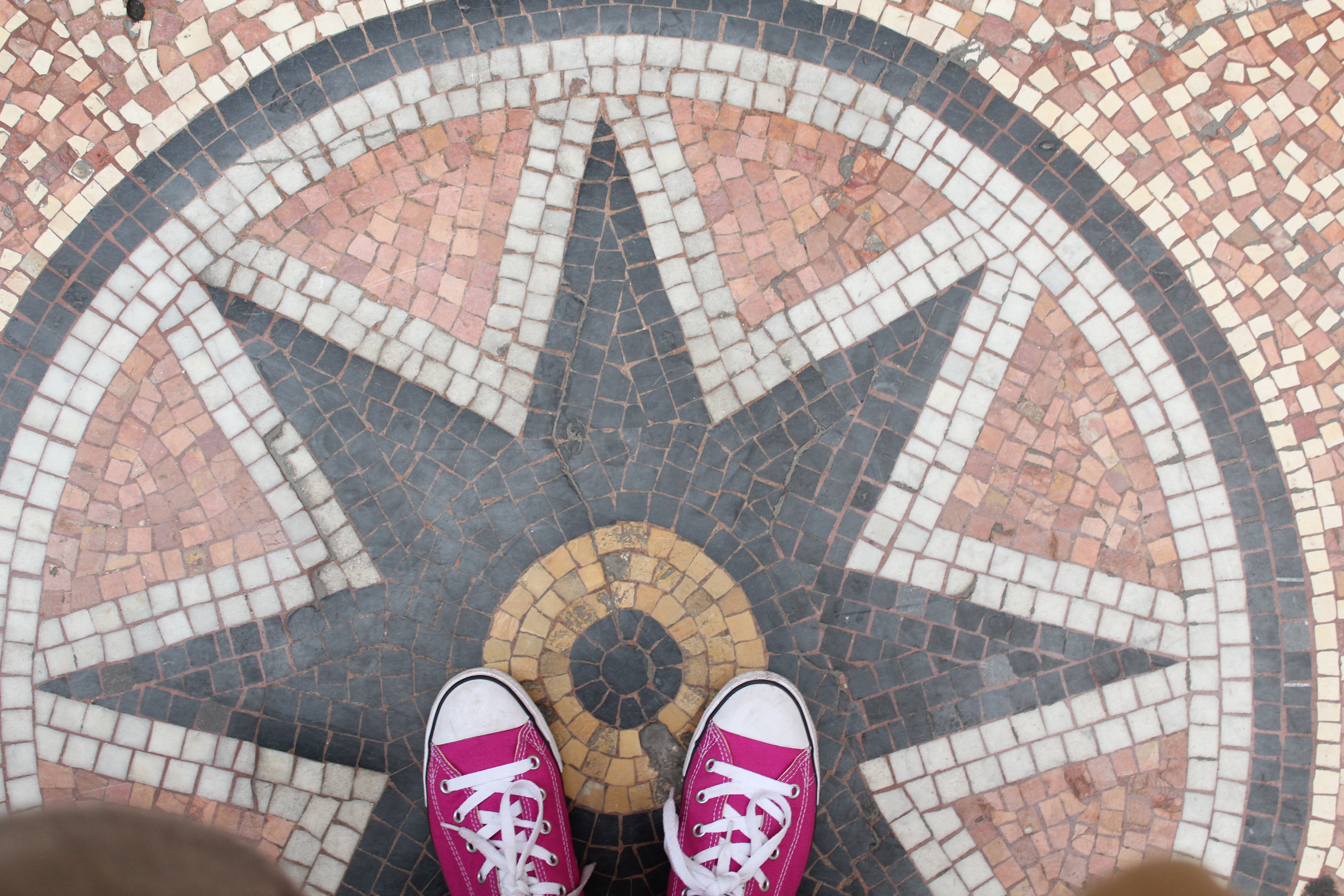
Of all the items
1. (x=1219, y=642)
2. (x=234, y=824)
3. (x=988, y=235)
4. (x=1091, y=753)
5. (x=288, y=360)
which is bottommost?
(x=234, y=824)

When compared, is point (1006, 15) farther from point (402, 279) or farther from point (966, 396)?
point (402, 279)

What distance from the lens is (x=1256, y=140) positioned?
14.4ft

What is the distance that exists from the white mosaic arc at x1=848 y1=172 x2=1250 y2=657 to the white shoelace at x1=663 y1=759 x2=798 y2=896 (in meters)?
1.28

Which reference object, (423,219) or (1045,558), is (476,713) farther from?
(1045,558)

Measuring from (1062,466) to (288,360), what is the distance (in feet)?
14.3

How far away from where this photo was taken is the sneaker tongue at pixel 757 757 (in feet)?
13.2

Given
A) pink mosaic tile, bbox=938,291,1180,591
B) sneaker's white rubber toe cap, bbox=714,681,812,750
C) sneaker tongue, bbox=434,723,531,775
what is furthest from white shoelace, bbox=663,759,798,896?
pink mosaic tile, bbox=938,291,1180,591

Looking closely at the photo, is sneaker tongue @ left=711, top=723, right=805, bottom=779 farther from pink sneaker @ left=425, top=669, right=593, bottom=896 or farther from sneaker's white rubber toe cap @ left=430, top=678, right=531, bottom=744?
sneaker's white rubber toe cap @ left=430, top=678, right=531, bottom=744

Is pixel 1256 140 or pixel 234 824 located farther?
pixel 1256 140

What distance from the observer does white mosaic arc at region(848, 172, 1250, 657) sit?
A: 4203 millimetres

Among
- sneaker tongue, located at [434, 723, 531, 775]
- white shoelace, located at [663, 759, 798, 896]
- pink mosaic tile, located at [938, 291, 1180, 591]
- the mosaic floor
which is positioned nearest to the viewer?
white shoelace, located at [663, 759, 798, 896]

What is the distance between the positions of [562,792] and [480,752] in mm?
491

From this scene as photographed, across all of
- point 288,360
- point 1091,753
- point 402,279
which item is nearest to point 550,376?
point 402,279

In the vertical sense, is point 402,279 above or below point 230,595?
above
